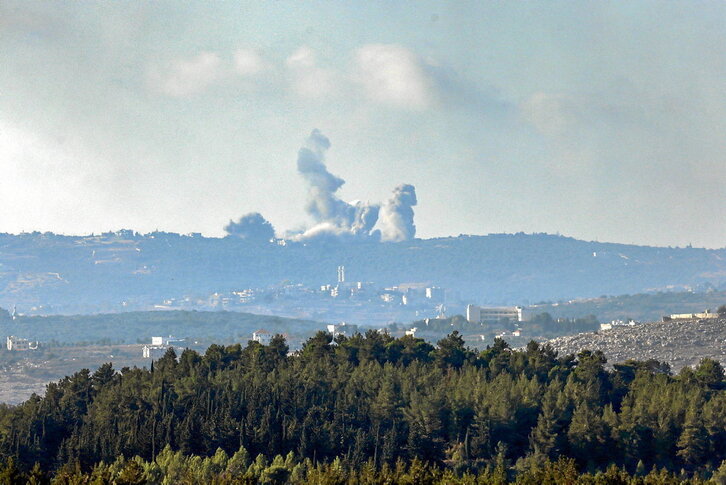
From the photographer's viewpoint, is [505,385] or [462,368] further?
[462,368]

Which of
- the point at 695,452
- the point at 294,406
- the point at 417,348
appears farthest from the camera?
the point at 417,348

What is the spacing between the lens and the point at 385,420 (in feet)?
498

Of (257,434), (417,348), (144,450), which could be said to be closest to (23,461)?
(144,450)

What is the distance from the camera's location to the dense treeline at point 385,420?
470 ft

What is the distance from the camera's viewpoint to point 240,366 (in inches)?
7042

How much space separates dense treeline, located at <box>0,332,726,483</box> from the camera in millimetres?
143125

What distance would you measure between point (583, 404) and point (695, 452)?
1210 centimetres

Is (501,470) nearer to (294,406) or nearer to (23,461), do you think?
(294,406)

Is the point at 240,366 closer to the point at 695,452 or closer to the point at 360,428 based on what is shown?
the point at 360,428

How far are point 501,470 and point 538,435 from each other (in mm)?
18637

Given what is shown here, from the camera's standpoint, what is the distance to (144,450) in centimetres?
14400

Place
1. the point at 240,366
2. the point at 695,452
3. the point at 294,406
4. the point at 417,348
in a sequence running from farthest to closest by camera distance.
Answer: the point at 417,348 < the point at 240,366 < the point at 294,406 < the point at 695,452

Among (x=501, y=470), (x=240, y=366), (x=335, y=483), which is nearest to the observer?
(x=335, y=483)

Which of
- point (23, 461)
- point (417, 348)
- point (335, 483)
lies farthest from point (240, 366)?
point (335, 483)
